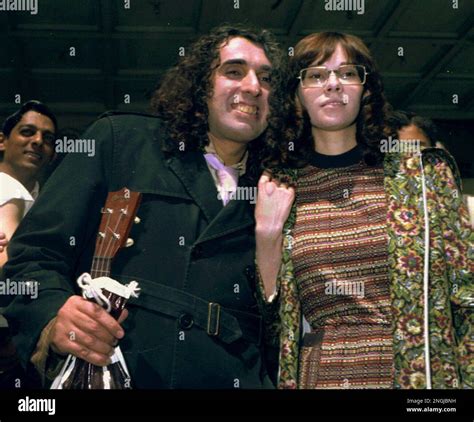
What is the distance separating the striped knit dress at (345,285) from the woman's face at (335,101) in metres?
0.22

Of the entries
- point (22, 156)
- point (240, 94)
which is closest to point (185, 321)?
point (240, 94)

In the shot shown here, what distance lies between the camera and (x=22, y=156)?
3293mm

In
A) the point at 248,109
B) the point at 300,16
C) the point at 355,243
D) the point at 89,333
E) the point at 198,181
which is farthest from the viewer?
the point at 300,16

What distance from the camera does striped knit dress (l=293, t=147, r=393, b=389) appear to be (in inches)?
94.1

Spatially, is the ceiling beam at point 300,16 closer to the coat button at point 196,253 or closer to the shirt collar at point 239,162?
the shirt collar at point 239,162

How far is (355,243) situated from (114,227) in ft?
2.79

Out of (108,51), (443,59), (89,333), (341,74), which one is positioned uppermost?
(108,51)

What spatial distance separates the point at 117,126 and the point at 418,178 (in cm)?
118

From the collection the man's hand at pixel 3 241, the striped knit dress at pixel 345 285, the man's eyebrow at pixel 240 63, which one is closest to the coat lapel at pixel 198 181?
the striped knit dress at pixel 345 285

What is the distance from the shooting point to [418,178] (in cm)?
256

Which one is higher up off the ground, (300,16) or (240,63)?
(300,16)

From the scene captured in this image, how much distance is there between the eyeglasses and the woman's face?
0.5 inches

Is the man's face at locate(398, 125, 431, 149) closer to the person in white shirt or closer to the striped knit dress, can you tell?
the striped knit dress

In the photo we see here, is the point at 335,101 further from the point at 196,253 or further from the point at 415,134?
the point at 415,134
